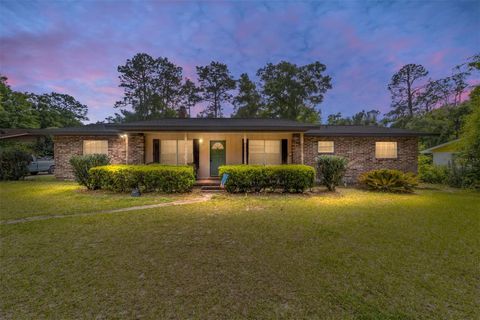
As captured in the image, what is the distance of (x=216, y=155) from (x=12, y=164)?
36.5 ft

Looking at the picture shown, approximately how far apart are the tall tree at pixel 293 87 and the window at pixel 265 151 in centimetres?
1363

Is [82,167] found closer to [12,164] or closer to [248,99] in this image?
[12,164]

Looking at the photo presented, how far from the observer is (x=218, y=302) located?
2143 mm

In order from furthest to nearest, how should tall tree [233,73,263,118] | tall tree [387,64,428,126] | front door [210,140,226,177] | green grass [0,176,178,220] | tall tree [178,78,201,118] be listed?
tall tree [178,78,201,118]
tall tree [233,73,263,118]
tall tree [387,64,428,126]
front door [210,140,226,177]
green grass [0,176,178,220]

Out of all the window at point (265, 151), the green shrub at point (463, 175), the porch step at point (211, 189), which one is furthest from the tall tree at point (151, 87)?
the green shrub at point (463, 175)

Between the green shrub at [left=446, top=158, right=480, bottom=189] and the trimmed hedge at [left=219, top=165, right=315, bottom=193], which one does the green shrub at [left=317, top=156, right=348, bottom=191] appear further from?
the green shrub at [left=446, top=158, right=480, bottom=189]

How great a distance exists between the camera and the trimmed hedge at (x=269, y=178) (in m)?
8.17

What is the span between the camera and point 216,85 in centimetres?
2486

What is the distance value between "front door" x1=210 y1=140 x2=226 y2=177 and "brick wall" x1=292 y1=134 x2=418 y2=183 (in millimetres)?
3917

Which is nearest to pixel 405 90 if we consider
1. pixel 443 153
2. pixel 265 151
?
pixel 443 153

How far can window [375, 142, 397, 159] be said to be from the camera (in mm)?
11820

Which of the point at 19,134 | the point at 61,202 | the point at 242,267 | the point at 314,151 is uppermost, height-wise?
the point at 19,134

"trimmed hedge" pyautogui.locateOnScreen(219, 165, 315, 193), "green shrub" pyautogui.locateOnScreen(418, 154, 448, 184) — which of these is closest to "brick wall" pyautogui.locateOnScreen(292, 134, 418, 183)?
"green shrub" pyautogui.locateOnScreen(418, 154, 448, 184)

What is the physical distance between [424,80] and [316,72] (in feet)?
41.5
